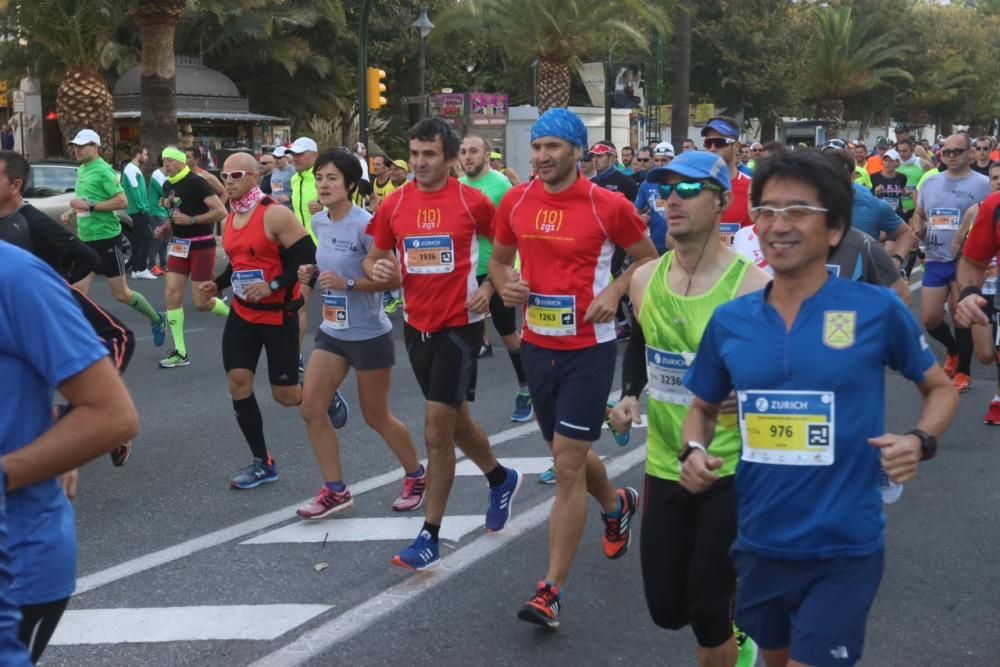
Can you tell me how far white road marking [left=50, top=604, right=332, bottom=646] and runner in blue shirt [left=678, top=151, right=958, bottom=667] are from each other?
7.29ft

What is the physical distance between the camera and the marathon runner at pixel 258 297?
7.09 meters

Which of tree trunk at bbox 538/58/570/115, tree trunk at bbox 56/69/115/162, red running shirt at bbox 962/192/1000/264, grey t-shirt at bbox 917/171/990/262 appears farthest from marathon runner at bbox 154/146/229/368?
tree trunk at bbox 538/58/570/115

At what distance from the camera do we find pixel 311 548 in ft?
19.5

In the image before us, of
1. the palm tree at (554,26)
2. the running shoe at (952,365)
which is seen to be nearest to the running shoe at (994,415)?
the running shoe at (952,365)

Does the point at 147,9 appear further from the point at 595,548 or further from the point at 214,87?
the point at 595,548

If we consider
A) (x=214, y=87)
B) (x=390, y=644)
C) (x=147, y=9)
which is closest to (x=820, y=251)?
(x=390, y=644)

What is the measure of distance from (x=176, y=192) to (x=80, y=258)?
501 cm

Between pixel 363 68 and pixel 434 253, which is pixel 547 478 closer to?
pixel 434 253

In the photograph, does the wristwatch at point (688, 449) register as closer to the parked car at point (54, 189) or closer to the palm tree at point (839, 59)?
the parked car at point (54, 189)

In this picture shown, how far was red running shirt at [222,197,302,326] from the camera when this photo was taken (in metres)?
7.11

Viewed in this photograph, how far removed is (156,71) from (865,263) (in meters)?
18.8

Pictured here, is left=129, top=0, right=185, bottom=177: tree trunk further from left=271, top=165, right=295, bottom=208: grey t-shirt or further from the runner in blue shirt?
the runner in blue shirt

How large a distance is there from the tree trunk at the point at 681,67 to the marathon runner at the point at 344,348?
24.3 m

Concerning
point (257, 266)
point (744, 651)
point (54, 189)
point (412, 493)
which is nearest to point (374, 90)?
point (54, 189)
